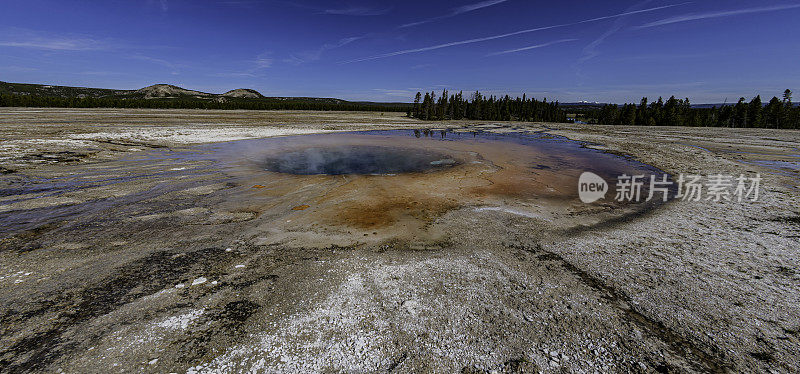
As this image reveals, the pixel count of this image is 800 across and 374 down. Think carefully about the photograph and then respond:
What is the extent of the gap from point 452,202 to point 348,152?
14.6 m

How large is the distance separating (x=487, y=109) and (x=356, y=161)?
90.6 meters

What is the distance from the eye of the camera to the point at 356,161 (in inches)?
796

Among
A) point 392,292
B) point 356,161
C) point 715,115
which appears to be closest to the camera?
point 392,292

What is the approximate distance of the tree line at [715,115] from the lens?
6781cm

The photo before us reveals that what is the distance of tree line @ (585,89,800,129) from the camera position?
6781 cm

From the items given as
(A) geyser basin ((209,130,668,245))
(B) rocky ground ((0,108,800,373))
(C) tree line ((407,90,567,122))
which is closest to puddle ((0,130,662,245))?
(A) geyser basin ((209,130,668,245))

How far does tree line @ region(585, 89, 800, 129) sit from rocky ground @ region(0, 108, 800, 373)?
307 feet

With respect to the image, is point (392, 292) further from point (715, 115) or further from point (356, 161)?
point (715, 115)

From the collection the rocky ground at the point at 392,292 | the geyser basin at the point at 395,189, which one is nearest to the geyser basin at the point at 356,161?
the geyser basin at the point at 395,189

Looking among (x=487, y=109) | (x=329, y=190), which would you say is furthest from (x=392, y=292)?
(x=487, y=109)

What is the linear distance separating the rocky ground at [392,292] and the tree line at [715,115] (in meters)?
93.6

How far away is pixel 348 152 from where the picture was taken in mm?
24125

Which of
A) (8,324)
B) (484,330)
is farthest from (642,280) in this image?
(8,324)

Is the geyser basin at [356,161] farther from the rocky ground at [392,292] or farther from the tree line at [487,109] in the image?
the tree line at [487,109]
